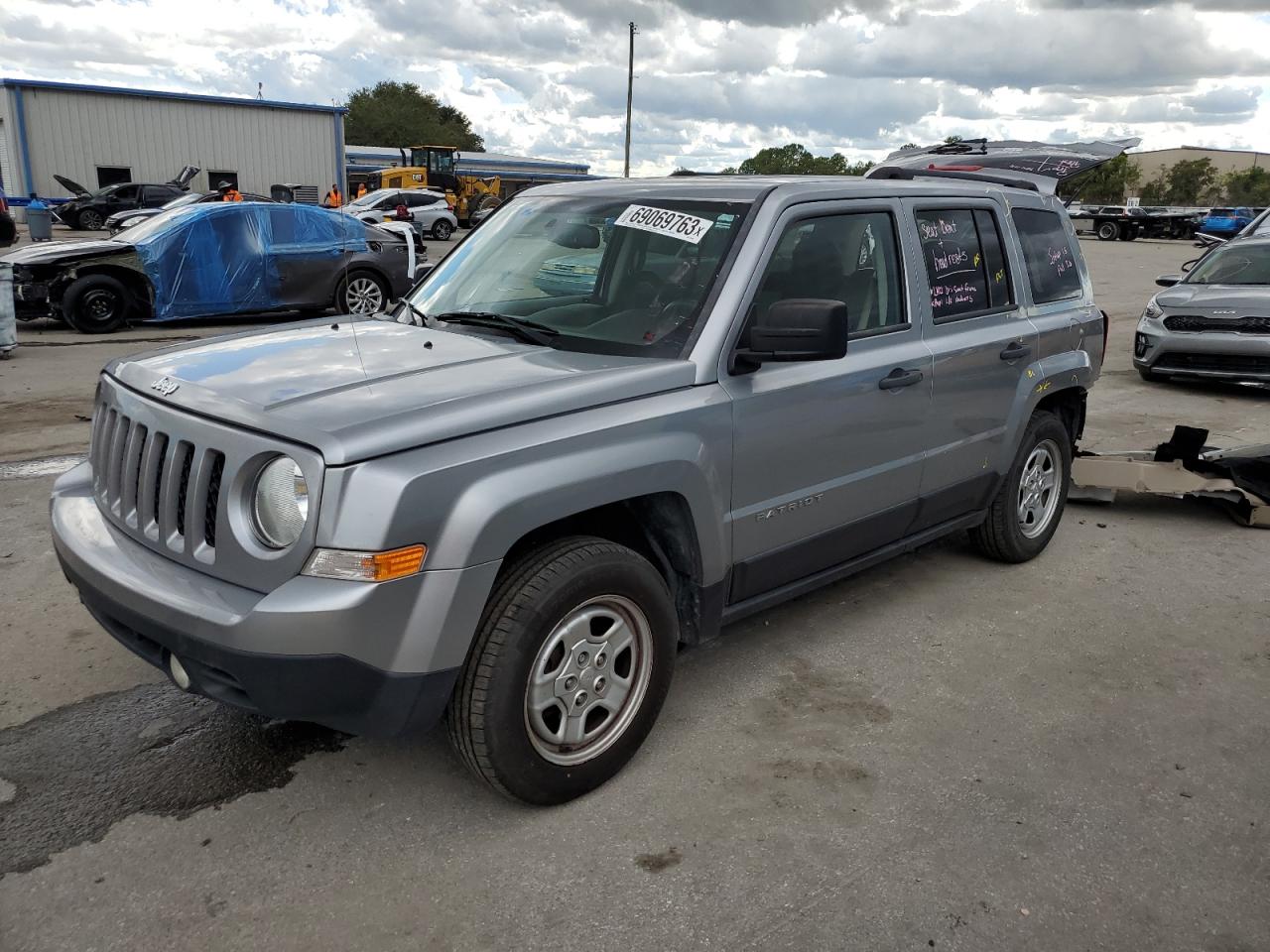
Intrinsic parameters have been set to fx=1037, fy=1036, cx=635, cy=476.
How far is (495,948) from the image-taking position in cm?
249

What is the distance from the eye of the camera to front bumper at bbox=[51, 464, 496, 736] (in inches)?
98.4

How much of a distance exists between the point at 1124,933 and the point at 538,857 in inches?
59.8

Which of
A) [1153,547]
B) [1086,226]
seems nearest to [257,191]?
[1086,226]

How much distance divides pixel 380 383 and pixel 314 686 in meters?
0.89

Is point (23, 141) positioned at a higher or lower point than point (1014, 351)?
higher

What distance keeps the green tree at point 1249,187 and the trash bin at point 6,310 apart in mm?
81800

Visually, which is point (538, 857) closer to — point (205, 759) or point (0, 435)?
point (205, 759)

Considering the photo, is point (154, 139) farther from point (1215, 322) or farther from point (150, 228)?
point (1215, 322)

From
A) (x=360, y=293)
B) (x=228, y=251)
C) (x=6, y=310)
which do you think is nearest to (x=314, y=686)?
(x=6, y=310)

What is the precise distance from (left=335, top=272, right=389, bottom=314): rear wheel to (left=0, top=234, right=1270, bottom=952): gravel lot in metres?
A: 9.16

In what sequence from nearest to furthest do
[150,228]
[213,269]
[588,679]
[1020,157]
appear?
1. [588,679]
2. [1020,157]
3. [213,269]
4. [150,228]

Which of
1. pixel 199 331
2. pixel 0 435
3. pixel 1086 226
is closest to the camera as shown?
pixel 0 435

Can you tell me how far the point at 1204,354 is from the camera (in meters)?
9.91

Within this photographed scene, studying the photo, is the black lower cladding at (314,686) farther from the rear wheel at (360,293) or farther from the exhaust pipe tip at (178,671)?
the rear wheel at (360,293)
